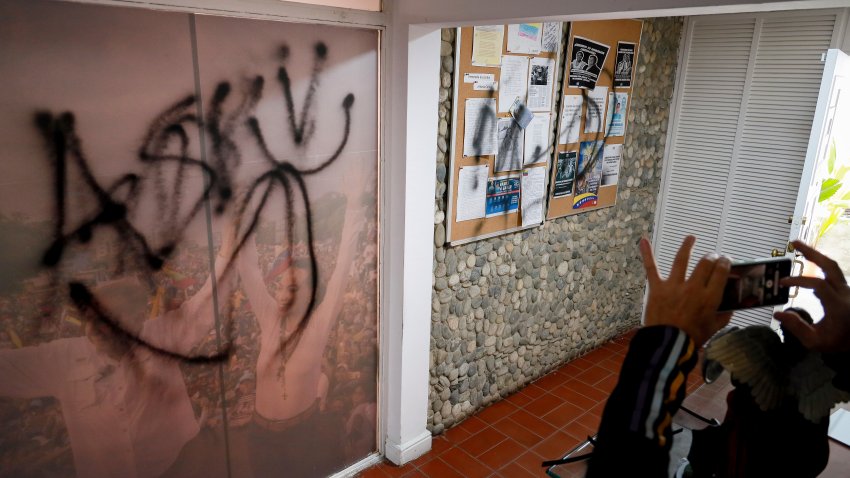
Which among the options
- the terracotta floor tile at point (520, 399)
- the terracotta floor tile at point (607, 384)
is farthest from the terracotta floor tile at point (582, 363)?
the terracotta floor tile at point (520, 399)

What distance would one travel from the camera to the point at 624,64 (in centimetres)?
409

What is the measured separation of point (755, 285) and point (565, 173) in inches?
109

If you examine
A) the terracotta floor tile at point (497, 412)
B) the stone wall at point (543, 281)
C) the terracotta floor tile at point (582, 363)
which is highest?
the stone wall at point (543, 281)

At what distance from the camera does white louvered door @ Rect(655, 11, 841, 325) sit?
4.05 metres

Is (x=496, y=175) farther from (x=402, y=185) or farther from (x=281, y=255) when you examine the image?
(x=281, y=255)

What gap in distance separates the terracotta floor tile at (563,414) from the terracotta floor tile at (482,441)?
1.31ft

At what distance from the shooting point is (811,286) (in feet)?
3.82

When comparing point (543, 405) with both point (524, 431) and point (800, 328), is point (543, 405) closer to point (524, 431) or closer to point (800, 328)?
point (524, 431)

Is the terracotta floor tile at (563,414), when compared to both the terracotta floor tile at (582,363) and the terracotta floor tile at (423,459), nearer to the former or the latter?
the terracotta floor tile at (582,363)

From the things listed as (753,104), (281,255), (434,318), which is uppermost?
(753,104)

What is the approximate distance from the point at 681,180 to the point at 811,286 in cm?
391

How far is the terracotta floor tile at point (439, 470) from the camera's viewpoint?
10.3ft

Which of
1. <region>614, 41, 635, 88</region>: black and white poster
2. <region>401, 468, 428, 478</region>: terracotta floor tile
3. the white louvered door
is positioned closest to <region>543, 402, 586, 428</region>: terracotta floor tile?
<region>401, 468, 428, 478</region>: terracotta floor tile

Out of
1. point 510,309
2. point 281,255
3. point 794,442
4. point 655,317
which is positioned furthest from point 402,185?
point 794,442
